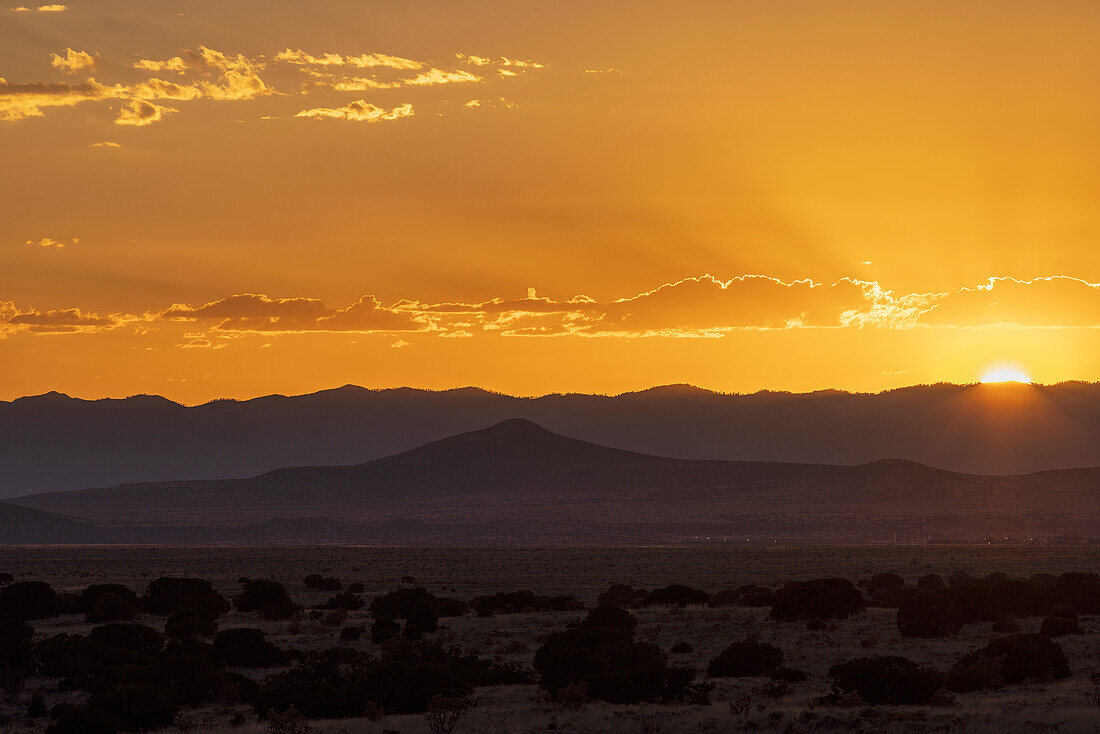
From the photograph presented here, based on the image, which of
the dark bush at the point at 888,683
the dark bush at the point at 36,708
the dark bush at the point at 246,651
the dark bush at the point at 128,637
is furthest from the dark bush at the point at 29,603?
the dark bush at the point at 888,683

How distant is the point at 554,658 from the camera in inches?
1208

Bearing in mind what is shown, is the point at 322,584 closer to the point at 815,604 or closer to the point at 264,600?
the point at 264,600

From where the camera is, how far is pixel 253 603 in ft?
165

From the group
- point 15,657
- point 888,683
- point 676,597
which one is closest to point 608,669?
point 888,683

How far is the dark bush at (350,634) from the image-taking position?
39906 mm

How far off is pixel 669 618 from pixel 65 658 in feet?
64.8

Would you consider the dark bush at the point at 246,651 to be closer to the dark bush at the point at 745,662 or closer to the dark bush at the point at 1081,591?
the dark bush at the point at 745,662

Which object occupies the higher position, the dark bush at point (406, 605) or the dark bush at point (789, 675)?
the dark bush at point (406, 605)

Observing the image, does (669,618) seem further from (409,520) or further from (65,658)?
(409,520)

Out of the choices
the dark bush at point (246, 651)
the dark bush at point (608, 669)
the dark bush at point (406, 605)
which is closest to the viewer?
the dark bush at point (608, 669)

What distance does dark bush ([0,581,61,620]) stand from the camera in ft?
156

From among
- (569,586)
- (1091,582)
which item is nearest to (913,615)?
(1091,582)

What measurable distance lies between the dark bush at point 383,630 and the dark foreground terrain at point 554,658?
201 mm

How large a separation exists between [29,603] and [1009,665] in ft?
116
